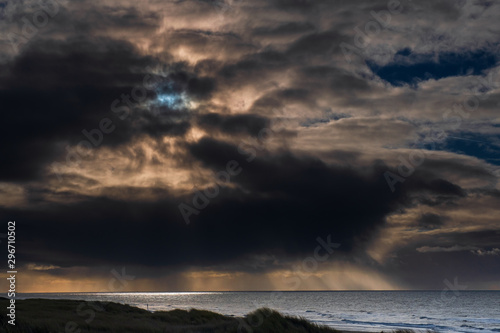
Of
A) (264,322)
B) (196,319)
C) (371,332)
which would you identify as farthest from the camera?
(371,332)

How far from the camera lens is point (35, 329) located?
86.1 feet

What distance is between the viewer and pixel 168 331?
3138 cm

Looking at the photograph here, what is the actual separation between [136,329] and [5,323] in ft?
27.3

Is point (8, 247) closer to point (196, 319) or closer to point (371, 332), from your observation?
point (196, 319)

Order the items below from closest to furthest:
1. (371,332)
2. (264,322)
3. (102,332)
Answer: (102,332), (264,322), (371,332)

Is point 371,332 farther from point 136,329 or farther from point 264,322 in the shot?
point 136,329

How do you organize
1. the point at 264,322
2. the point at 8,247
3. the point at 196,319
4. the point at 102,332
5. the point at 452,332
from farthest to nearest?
1. the point at 452,332
2. the point at 196,319
3. the point at 264,322
4. the point at 102,332
5. the point at 8,247

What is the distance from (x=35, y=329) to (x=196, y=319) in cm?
2213

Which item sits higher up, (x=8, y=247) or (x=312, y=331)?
(x=8, y=247)

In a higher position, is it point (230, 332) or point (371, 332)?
point (230, 332)

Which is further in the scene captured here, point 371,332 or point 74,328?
point 371,332

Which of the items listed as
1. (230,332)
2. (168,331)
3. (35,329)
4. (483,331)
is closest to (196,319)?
(168,331)

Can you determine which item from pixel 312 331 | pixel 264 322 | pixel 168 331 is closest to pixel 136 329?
pixel 168 331

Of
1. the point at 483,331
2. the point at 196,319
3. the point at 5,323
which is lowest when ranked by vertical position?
the point at 483,331
